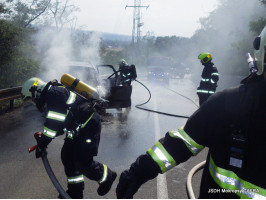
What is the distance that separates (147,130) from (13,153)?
3537mm

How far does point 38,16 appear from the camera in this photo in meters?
26.7

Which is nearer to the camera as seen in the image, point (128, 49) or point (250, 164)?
point (250, 164)

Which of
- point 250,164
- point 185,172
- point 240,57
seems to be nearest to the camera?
point 250,164

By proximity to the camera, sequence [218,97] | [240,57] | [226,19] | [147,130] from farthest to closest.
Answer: [226,19] → [240,57] → [147,130] → [218,97]

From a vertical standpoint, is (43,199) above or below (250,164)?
below

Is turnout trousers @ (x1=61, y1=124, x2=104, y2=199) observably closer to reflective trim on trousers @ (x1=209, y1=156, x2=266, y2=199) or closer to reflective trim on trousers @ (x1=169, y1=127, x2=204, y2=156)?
reflective trim on trousers @ (x1=169, y1=127, x2=204, y2=156)

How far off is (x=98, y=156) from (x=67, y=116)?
6.66ft

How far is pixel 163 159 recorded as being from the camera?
1.62 metres

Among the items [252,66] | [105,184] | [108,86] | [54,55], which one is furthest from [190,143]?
[54,55]

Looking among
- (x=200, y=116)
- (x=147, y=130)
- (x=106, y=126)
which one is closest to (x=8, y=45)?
(x=106, y=126)

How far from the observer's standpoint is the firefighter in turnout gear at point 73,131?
11.0ft

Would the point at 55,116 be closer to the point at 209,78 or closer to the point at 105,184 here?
the point at 105,184

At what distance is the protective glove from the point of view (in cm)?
164

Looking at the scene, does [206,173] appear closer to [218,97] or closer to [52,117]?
[218,97]
